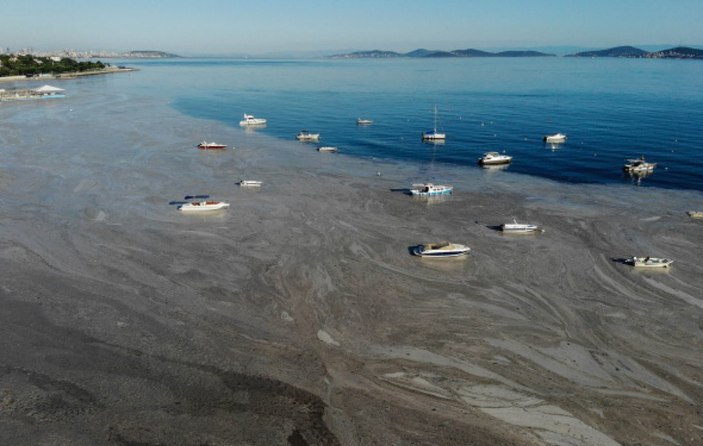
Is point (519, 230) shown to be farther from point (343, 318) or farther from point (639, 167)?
point (639, 167)

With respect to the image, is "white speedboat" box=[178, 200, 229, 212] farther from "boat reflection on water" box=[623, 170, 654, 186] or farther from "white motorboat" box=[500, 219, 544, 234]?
"boat reflection on water" box=[623, 170, 654, 186]

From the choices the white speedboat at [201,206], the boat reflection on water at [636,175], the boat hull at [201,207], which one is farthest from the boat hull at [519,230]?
the boat hull at [201,207]

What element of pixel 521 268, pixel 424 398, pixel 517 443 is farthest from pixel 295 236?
pixel 517 443

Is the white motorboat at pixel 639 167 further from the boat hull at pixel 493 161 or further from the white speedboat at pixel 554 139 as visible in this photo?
the white speedboat at pixel 554 139

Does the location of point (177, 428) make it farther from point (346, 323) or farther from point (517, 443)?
point (517, 443)

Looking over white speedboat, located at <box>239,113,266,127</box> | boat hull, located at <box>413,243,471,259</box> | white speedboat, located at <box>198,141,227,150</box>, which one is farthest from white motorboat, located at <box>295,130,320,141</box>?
boat hull, located at <box>413,243,471,259</box>

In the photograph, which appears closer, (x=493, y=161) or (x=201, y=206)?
(x=201, y=206)

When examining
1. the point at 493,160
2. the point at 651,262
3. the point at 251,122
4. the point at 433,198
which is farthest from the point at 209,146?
the point at 651,262

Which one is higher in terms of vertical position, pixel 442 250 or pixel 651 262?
pixel 442 250
